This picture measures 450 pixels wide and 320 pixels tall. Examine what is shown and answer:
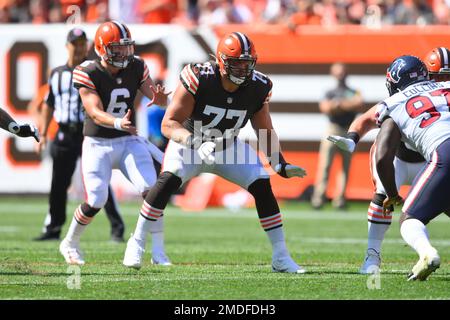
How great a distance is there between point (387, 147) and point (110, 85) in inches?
105

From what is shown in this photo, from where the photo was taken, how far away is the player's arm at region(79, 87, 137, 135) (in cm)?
716

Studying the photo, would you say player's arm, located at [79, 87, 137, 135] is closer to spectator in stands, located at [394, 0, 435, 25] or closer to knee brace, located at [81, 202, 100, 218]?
knee brace, located at [81, 202, 100, 218]

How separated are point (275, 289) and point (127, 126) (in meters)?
1.85

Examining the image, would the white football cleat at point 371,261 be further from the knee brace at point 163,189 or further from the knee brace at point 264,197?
the knee brace at point 163,189

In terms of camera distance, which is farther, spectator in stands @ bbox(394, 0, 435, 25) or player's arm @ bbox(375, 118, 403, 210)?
spectator in stands @ bbox(394, 0, 435, 25)

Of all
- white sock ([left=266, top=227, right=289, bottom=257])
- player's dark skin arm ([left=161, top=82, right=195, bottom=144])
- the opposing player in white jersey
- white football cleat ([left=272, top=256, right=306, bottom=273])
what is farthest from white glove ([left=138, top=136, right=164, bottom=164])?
the opposing player in white jersey

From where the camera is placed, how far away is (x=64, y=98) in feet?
32.2

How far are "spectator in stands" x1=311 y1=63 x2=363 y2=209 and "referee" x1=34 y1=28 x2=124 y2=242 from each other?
15.2ft

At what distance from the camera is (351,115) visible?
45.1ft

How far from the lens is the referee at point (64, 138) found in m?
9.75

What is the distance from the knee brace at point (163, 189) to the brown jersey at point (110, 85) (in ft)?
3.34

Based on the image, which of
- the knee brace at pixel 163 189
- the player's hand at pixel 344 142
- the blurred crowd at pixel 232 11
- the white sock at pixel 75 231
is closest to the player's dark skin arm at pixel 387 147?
the player's hand at pixel 344 142
